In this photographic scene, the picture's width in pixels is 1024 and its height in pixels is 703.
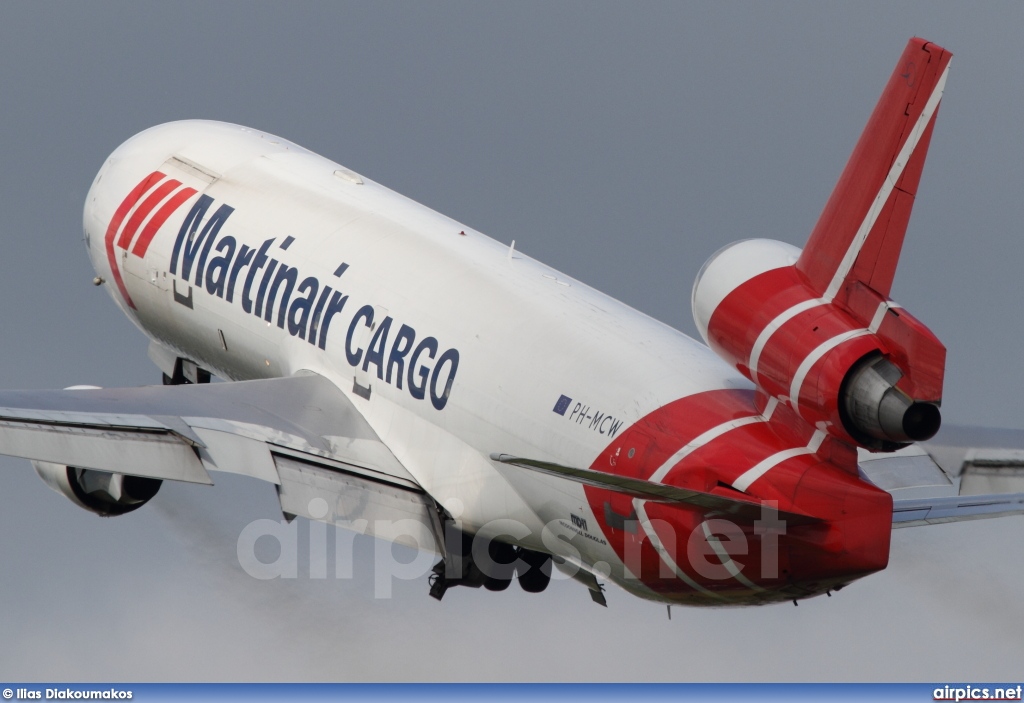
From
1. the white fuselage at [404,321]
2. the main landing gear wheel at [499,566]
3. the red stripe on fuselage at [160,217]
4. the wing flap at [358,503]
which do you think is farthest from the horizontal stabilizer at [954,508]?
the red stripe on fuselage at [160,217]

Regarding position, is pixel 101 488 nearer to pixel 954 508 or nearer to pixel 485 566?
pixel 485 566

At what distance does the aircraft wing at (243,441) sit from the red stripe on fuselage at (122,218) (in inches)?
198

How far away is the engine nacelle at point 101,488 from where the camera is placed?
103ft

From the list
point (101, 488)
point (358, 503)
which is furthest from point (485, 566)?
point (101, 488)

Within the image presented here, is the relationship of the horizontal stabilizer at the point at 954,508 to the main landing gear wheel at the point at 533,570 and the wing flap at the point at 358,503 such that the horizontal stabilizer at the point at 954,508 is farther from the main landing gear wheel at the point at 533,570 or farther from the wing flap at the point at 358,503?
the wing flap at the point at 358,503

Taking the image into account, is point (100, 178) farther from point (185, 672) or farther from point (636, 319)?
point (636, 319)

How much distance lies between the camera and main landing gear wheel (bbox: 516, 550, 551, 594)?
30859mm

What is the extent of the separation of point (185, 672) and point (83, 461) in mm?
9556

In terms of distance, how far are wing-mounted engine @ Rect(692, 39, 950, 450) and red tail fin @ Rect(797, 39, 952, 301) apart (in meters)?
0.01

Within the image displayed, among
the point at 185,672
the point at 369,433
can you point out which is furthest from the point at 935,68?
the point at 185,672

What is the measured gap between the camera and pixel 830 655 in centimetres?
3469

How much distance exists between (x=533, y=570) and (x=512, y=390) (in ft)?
11.8

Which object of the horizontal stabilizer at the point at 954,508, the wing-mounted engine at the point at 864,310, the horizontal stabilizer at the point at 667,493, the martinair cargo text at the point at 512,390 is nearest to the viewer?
the horizontal stabilizer at the point at 667,493

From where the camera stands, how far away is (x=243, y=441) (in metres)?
29.0
